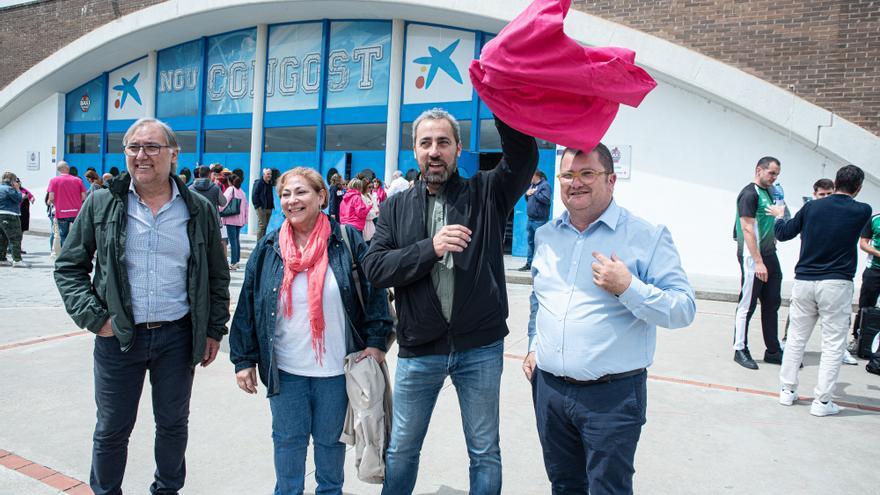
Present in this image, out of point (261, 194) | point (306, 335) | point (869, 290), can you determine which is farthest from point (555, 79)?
point (261, 194)

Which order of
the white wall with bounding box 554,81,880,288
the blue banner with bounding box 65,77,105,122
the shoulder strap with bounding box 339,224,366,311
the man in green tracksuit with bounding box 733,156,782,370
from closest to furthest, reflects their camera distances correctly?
the shoulder strap with bounding box 339,224,366,311, the man in green tracksuit with bounding box 733,156,782,370, the white wall with bounding box 554,81,880,288, the blue banner with bounding box 65,77,105,122

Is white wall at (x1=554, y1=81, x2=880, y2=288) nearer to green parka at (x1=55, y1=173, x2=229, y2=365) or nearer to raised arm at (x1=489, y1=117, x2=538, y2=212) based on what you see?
raised arm at (x1=489, y1=117, x2=538, y2=212)

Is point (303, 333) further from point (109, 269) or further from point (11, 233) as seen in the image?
point (11, 233)

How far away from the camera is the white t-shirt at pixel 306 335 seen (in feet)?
8.64

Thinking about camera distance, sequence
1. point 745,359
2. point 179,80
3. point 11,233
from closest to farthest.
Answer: point 745,359, point 11,233, point 179,80

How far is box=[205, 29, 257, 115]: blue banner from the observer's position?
17.9 metres

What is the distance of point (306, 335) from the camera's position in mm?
2641

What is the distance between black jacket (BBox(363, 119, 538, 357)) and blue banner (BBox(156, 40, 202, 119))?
727 inches

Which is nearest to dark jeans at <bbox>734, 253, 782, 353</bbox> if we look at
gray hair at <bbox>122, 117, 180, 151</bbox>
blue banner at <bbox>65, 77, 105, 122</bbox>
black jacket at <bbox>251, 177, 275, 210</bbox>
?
gray hair at <bbox>122, 117, 180, 151</bbox>

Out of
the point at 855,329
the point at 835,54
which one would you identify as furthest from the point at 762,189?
the point at 835,54

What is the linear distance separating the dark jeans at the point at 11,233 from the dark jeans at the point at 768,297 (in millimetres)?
11841

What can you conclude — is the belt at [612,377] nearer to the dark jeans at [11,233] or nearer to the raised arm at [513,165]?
the raised arm at [513,165]

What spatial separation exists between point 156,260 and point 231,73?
1730 centimetres

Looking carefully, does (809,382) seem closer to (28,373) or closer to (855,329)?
(855,329)
